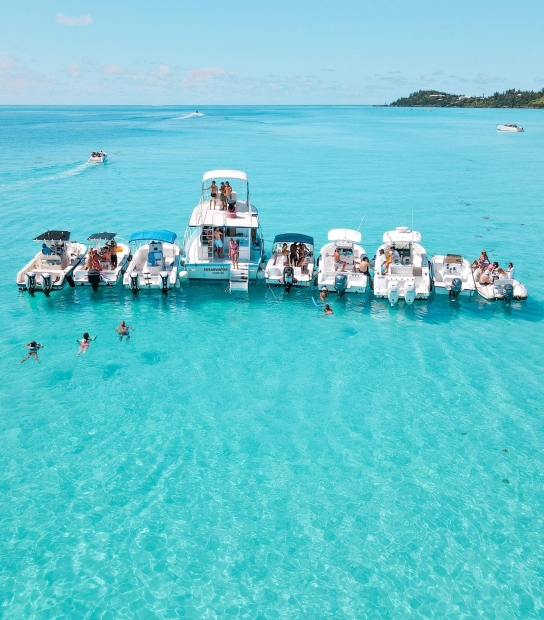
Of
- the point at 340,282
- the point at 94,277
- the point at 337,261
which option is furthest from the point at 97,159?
the point at 340,282

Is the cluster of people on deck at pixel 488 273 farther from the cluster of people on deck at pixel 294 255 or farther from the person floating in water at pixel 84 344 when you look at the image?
the person floating in water at pixel 84 344

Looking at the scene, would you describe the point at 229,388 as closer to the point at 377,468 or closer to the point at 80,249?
the point at 377,468

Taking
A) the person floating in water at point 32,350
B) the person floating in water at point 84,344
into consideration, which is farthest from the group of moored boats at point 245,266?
the person floating in water at point 32,350

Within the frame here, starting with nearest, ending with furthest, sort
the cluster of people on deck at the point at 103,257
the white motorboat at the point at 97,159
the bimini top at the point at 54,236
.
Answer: the cluster of people on deck at the point at 103,257 < the bimini top at the point at 54,236 < the white motorboat at the point at 97,159

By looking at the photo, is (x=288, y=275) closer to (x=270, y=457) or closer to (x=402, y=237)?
(x=402, y=237)

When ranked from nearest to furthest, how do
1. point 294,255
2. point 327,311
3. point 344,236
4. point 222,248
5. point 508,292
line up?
point 327,311 → point 508,292 → point 222,248 → point 294,255 → point 344,236

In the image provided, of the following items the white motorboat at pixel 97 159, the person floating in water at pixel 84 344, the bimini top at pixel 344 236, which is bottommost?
the person floating in water at pixel 84 344
